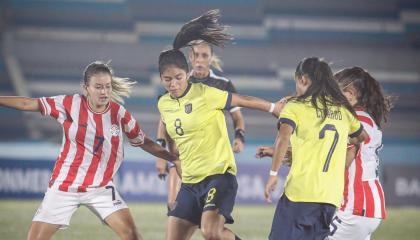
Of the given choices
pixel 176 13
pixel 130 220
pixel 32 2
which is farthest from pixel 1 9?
pixel 130 220

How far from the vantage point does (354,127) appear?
5.72m

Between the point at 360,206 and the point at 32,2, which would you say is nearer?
the point at 360,206

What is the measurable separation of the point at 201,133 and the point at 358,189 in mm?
1328

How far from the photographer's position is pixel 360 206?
19.7 ft

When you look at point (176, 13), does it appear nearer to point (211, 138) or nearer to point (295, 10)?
point (295, 10)

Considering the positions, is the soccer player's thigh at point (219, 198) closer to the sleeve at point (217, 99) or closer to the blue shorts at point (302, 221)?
the sleeve at point (217, 99)

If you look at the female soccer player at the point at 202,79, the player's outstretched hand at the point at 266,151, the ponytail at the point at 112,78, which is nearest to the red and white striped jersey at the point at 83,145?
the ponytail at the point at 112,78

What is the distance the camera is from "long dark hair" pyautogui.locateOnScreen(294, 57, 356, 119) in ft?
18.2

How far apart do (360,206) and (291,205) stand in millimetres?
783

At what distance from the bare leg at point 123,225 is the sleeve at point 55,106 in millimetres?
905

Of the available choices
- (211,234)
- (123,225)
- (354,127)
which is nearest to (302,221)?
(354,127)

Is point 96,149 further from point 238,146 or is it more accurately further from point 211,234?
point 238,146

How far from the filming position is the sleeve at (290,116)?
544cm

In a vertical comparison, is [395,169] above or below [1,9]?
below
